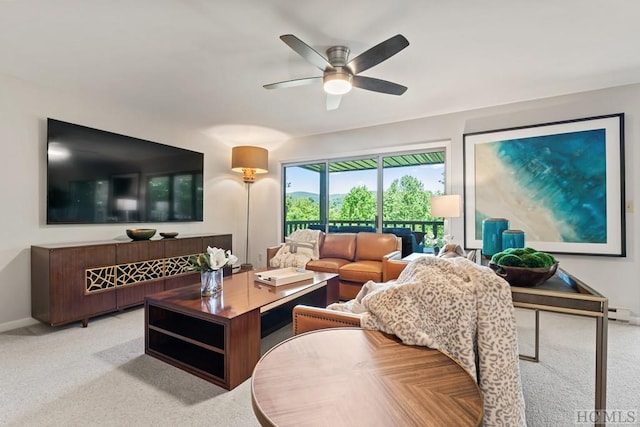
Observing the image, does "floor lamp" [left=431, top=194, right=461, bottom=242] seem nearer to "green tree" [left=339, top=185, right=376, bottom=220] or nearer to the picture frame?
the picture frame

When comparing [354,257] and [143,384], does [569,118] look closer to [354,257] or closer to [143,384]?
[354,257]

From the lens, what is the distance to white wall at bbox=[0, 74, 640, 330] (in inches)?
104

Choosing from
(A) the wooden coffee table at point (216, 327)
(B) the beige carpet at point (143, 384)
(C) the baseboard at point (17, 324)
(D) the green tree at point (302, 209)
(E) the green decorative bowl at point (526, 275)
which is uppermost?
(D) the green tree at point (302, 209)

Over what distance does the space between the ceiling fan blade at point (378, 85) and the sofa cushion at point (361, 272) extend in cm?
184

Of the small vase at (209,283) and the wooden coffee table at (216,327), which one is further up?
the small vase at (209,283)

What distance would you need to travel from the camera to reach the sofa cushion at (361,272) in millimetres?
3188

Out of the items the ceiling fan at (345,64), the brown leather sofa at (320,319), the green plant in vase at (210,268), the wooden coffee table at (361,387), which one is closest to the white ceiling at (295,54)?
the ceiling fan at (345,64)

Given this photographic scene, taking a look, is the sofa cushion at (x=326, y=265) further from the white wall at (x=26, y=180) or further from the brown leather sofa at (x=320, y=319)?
the white wall at (x=26, y=180)

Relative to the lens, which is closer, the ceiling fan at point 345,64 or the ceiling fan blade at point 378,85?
the ceiling fan at point 345,64

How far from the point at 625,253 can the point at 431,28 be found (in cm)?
294

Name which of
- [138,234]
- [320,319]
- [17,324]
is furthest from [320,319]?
[17,324]

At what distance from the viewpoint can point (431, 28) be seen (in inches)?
80.7

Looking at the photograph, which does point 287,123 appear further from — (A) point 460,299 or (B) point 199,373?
(A) point 460,299

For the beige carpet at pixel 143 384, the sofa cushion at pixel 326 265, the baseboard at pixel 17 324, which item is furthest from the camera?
the sofa cushion at pixel 326 265
